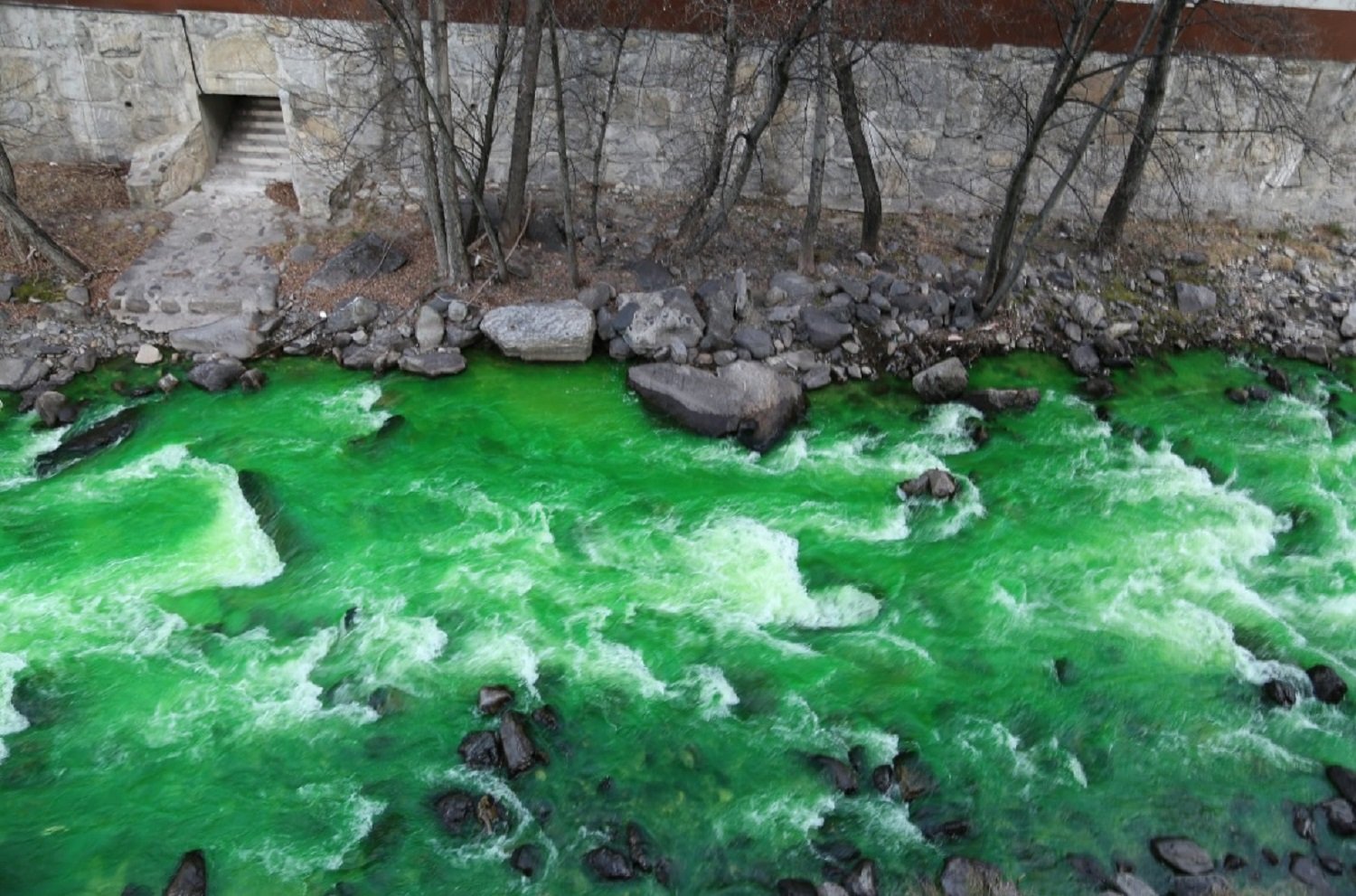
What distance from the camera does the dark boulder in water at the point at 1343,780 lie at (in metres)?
5.95

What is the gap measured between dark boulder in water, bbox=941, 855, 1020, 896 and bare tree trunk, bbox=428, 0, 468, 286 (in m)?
7.45

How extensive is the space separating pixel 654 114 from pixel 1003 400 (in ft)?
17.1

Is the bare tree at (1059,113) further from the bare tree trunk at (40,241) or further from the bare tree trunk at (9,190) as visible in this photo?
the bare tree trunk at (9,190)

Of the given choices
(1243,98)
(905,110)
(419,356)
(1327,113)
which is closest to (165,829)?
(419,356)

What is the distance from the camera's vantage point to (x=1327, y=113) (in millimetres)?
11125

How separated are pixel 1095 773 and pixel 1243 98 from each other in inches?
343

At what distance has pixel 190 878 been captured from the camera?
5285mm

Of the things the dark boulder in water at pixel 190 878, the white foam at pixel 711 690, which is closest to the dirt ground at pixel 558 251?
the white foam at pixel 711 690

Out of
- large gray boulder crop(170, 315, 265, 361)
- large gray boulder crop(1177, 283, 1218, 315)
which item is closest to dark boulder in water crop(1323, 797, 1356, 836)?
large gray boulder crop(1177, 283, 1218, 315)

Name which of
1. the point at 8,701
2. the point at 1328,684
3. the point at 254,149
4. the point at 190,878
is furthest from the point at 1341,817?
the point at 254,149

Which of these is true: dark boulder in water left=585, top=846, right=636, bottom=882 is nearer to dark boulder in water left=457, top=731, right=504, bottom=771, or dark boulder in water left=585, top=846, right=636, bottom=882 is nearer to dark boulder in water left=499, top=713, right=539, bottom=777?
dark boulder in water left=499, top=713, right=539, bottom=777

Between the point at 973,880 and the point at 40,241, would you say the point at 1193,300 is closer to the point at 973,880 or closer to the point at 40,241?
the point at 973,880

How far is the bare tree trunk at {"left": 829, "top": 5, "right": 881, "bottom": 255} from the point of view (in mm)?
9141

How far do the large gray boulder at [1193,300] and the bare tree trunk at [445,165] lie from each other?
776cm
